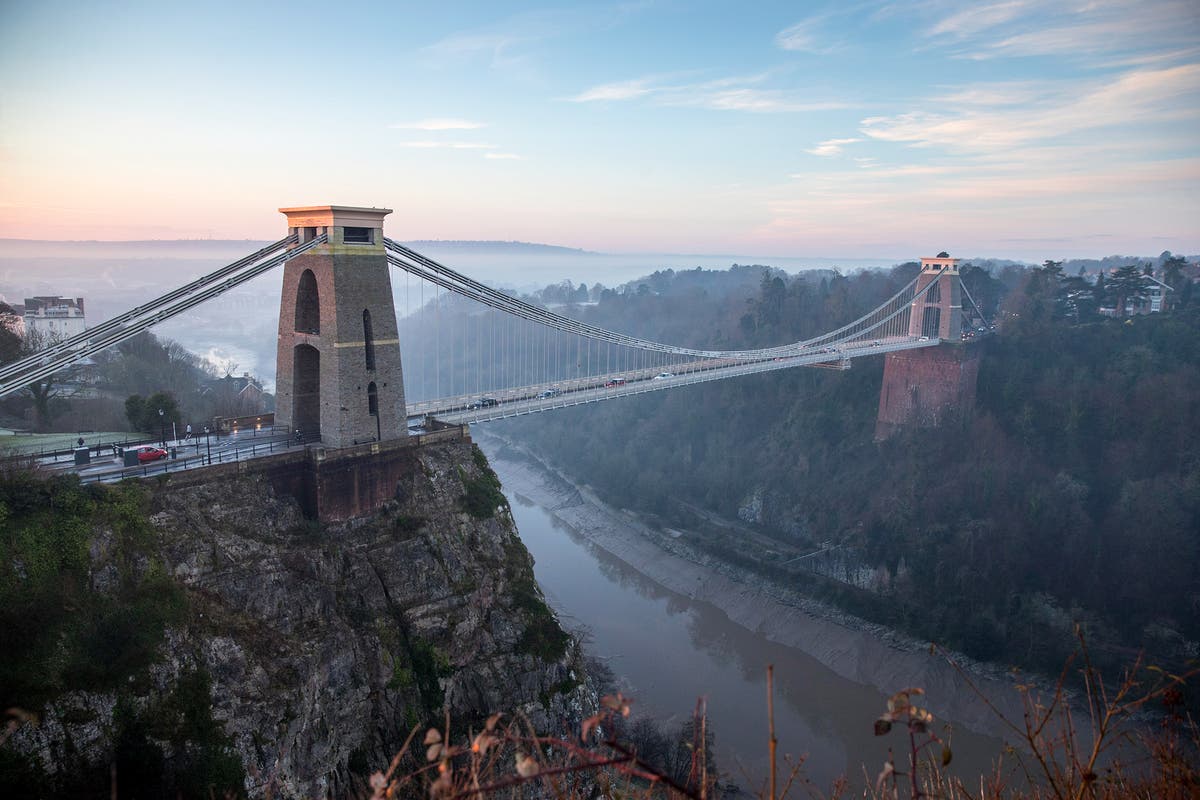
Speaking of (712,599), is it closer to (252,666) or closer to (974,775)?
(974,775)

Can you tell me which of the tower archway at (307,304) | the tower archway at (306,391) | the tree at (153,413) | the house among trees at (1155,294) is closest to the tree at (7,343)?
the tree at (153,413)

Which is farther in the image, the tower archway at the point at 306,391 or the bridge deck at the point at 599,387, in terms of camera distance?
the bridge deck at the point at 599,387

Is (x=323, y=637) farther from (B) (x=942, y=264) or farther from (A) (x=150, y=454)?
(B) (x=942, y=264)

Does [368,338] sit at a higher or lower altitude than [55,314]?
higher

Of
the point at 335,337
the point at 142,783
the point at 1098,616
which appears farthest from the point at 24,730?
the point at 1098,616

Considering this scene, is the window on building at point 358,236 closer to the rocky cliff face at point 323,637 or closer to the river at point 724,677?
the rocky cliff face at point 323,637

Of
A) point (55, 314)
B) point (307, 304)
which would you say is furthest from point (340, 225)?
point (55, 314)

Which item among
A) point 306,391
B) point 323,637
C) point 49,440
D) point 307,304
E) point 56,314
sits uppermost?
point 307,304
